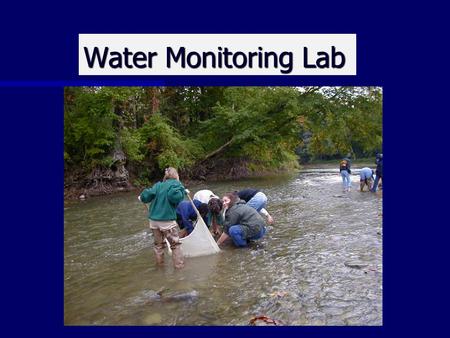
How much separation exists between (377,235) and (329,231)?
1.05 meters

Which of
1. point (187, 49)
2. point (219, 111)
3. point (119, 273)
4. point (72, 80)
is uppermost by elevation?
point (219, 111)

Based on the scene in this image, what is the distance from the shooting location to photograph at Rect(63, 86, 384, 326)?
5016 millimetres

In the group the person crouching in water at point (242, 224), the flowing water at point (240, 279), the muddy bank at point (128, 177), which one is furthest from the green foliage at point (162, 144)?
the person crouching in water at point (242, 224)

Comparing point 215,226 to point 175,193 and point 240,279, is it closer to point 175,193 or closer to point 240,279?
point 175,193

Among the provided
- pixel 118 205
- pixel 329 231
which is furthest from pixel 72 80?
pixel 118 205

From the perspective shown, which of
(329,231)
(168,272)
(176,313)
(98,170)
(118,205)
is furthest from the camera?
(98,170)

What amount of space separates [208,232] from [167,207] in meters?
1.19

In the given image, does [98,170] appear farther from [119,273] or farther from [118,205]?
[119,273]

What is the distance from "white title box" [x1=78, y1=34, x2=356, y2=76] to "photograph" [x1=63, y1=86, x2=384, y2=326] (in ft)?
7.25

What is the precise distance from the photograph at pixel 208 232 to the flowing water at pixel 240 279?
2cm

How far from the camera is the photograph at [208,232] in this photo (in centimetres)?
502

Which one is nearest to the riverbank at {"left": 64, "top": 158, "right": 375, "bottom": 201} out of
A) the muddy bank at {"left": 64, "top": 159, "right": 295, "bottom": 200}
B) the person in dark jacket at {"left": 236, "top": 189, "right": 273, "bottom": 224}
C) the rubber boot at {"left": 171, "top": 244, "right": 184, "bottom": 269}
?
the muddy bank at {"left": 64, "top": 159, "right": 295, "bottom": 200}

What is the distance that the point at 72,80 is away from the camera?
437 centimetres

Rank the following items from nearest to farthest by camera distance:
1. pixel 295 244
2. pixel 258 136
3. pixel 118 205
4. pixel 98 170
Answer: pixel 295 244
pixel 118 205
pixel 98 170
pixel 258 136
